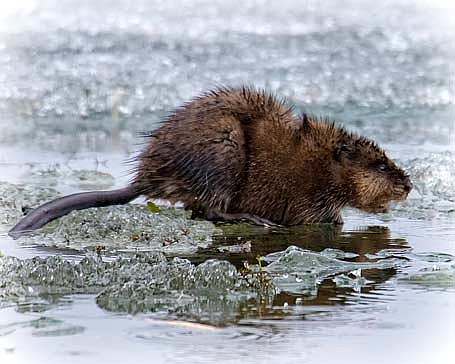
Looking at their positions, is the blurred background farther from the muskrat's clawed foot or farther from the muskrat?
the muskrat's clawed foot

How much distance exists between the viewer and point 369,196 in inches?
273

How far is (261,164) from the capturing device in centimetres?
671

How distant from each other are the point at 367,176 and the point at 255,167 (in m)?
0.72

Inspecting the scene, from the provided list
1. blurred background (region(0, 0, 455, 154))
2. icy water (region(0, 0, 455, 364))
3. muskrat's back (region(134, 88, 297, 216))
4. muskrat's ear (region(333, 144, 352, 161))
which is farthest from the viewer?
blurred background (region(0, 0, 455, 154))

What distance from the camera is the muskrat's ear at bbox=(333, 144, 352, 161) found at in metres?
6.90

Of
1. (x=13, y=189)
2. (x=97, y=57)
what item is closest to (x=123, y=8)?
(x=97, y=57)

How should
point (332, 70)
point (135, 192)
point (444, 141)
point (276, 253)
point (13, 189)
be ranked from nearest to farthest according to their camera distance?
point (276, 253), point (135, 192), point (13, 189), point (444, 141), point (332, 70)

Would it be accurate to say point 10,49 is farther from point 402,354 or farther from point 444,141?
point 402,354

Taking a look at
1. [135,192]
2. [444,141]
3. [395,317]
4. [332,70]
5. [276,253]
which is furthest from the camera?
[332,70]

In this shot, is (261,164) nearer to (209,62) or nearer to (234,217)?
(234,217)

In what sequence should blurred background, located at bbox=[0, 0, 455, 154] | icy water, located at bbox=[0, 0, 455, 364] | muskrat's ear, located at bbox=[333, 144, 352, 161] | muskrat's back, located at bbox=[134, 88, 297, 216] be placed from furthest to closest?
blurred background, located at bbox=[0, 0, 455, 154], muskrat's ear, located at bbox=[333, 144, 352, 161], muskrat's back, located at bbox=[134, 88, 297, 216], icy water, located at bbox=[0, 0, 455, 364]

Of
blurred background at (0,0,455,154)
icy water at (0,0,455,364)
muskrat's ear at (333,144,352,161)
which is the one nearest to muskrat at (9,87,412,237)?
muskrat's ear at (333,144,352,161)

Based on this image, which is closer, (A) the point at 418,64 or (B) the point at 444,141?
(B) the point at 444,141

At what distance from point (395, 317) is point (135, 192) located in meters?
2.79
